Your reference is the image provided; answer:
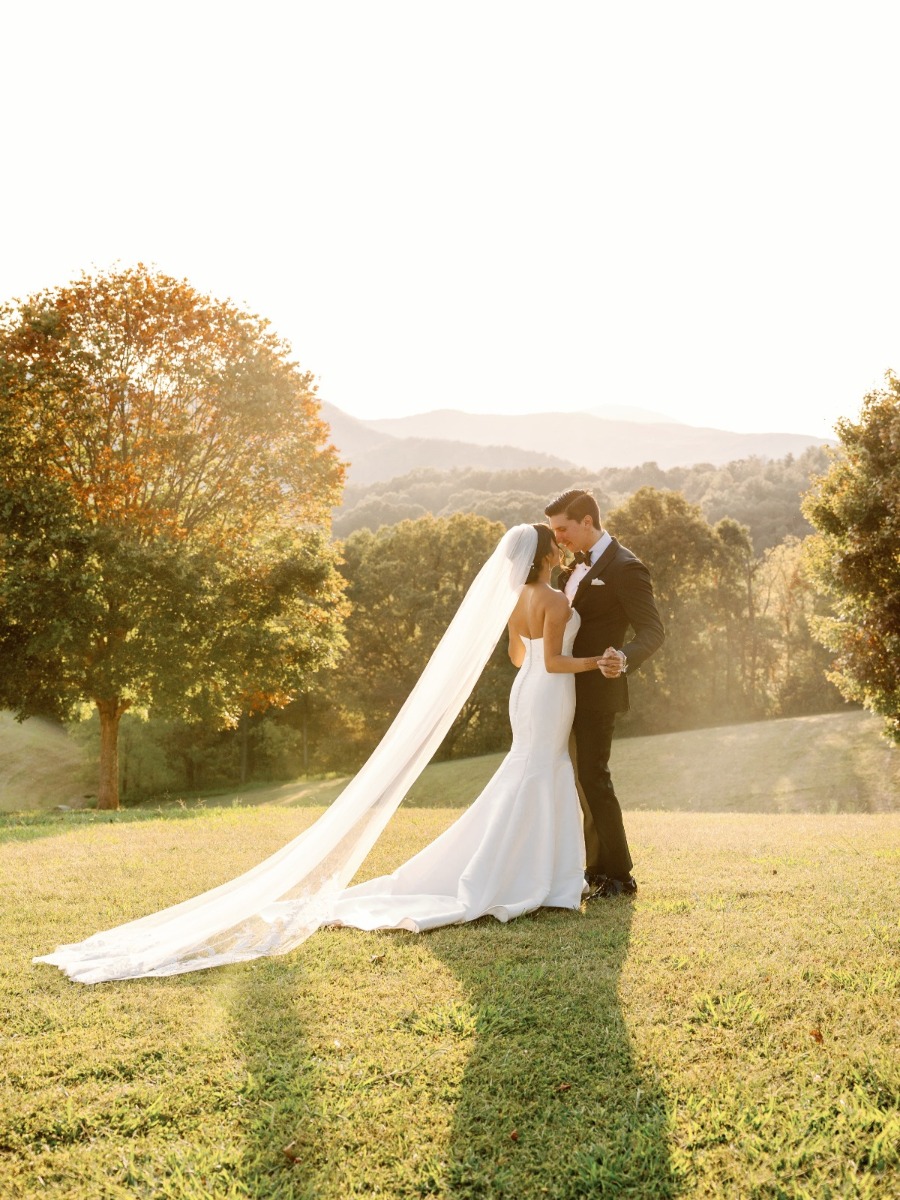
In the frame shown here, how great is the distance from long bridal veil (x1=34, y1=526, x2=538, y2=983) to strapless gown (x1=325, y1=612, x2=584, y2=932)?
371mm

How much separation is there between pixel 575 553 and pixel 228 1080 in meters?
5.31

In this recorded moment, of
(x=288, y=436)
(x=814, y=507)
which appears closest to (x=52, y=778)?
(x=288, y=436)

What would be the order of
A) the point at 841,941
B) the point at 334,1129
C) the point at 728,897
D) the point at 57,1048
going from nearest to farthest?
the point at 334,1129
the point at 57,1048
the point at 841,941
the point at 728,897

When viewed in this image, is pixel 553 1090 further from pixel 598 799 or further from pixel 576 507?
pixel 576 507

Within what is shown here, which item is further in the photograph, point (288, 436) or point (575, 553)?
point (288, 436)

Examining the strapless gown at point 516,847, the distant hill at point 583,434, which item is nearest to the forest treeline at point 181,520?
the strapless gown at point 516,847

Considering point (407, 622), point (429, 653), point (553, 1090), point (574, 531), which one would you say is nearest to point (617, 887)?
point (574, 531)

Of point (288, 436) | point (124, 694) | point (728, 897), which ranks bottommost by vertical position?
point (728, 897)

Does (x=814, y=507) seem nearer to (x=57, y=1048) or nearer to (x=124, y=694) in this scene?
(x=124, y=694)

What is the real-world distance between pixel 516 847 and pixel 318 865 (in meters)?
1.54

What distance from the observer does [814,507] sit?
2241cm

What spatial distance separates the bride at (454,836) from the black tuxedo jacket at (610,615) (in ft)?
0.54

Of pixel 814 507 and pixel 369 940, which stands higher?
pixel 814 507

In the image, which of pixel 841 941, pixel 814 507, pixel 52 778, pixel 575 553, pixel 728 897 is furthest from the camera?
pixel 52 778
